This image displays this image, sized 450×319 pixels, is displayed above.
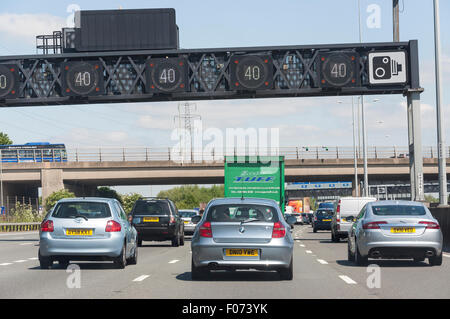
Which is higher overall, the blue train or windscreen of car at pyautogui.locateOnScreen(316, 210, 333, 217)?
the blue train

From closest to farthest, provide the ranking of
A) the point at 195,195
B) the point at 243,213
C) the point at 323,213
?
1. the point at 243,213
2. the point at 323,213
3. the point at 195,195

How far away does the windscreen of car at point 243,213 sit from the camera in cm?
1355

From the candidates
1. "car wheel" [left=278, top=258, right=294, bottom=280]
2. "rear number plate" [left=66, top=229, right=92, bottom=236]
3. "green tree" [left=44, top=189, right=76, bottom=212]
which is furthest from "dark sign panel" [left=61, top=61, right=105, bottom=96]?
"green tree" [left=44, top=189, right=76, bottom=212]

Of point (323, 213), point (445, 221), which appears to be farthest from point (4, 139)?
point (445, 221)

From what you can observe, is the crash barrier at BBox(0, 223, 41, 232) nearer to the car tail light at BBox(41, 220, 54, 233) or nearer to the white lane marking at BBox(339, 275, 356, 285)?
the car tail light at BBox(41, 220, 54, 233)

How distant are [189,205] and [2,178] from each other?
85.9 meters

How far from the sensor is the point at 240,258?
13.2 m

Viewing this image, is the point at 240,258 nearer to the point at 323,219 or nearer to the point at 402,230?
the point at 402,230

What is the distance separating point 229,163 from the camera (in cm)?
2925

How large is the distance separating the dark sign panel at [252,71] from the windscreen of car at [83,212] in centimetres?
1339

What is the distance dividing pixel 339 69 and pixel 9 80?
39.6 ft

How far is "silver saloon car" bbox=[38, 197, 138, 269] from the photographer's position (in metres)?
16.2
